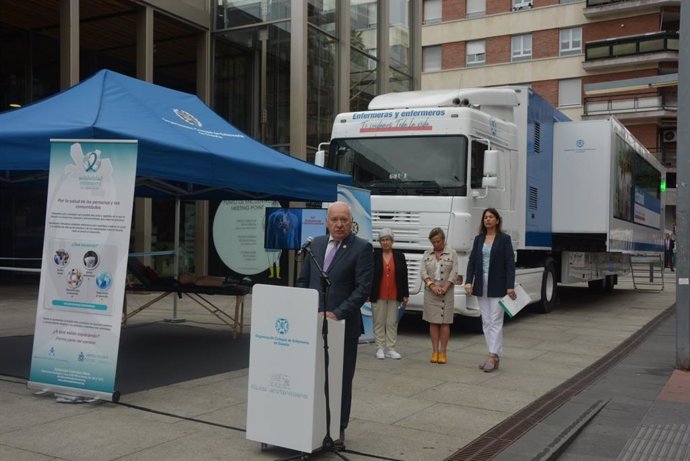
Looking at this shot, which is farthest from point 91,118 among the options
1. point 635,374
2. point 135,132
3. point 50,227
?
point 635,374

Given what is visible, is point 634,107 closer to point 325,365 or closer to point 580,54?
point 580,54

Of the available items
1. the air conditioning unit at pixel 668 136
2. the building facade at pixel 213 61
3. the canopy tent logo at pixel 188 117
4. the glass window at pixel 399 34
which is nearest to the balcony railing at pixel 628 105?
the air conditioning unit at pixel 668 136

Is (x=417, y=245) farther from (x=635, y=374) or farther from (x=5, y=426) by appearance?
(x=5, y=426)

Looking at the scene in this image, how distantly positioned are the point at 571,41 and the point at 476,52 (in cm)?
588

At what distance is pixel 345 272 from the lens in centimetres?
502

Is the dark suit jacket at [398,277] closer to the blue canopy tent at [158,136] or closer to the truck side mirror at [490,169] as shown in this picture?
the blue canopy tent at [158,136]

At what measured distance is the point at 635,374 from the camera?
8.51 meters

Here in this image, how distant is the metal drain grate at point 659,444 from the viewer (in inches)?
207

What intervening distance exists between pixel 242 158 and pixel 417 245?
3.70 meters

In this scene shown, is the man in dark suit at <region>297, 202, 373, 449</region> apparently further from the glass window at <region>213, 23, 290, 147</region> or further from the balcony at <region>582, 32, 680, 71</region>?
the balcony at <region>582, 32, 680, 71</region>

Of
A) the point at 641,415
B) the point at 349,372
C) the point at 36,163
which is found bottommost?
the point at 641,415

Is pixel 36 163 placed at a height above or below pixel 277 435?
above

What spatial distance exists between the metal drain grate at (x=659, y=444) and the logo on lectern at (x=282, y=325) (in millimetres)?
2628

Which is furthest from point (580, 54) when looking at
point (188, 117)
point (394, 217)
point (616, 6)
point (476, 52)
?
point (188, 117)
